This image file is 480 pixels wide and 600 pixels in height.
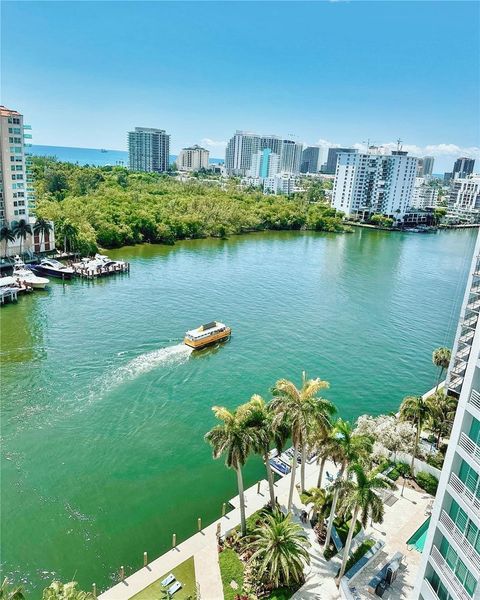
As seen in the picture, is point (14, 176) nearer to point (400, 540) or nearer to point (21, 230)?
point (21, 230)

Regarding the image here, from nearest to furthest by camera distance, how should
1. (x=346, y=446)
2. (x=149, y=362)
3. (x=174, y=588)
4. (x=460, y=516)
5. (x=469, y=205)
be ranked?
(x=460, y=516) → (x=174, y=588) → (x=346, y=446) → (x=149, y=362) → (x=469, y=205)

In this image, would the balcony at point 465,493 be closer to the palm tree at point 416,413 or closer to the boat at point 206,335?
the palm tree at point 416,413

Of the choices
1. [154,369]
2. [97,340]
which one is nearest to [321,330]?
[154,369]

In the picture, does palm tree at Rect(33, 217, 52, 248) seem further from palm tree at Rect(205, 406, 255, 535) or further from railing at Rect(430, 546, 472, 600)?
railing at Rect(430, 546, 472, 600)

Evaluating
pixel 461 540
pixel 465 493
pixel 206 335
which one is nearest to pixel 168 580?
pixel 461 540

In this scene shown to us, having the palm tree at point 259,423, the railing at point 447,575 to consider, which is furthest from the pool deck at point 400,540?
the railing at point 447,575
